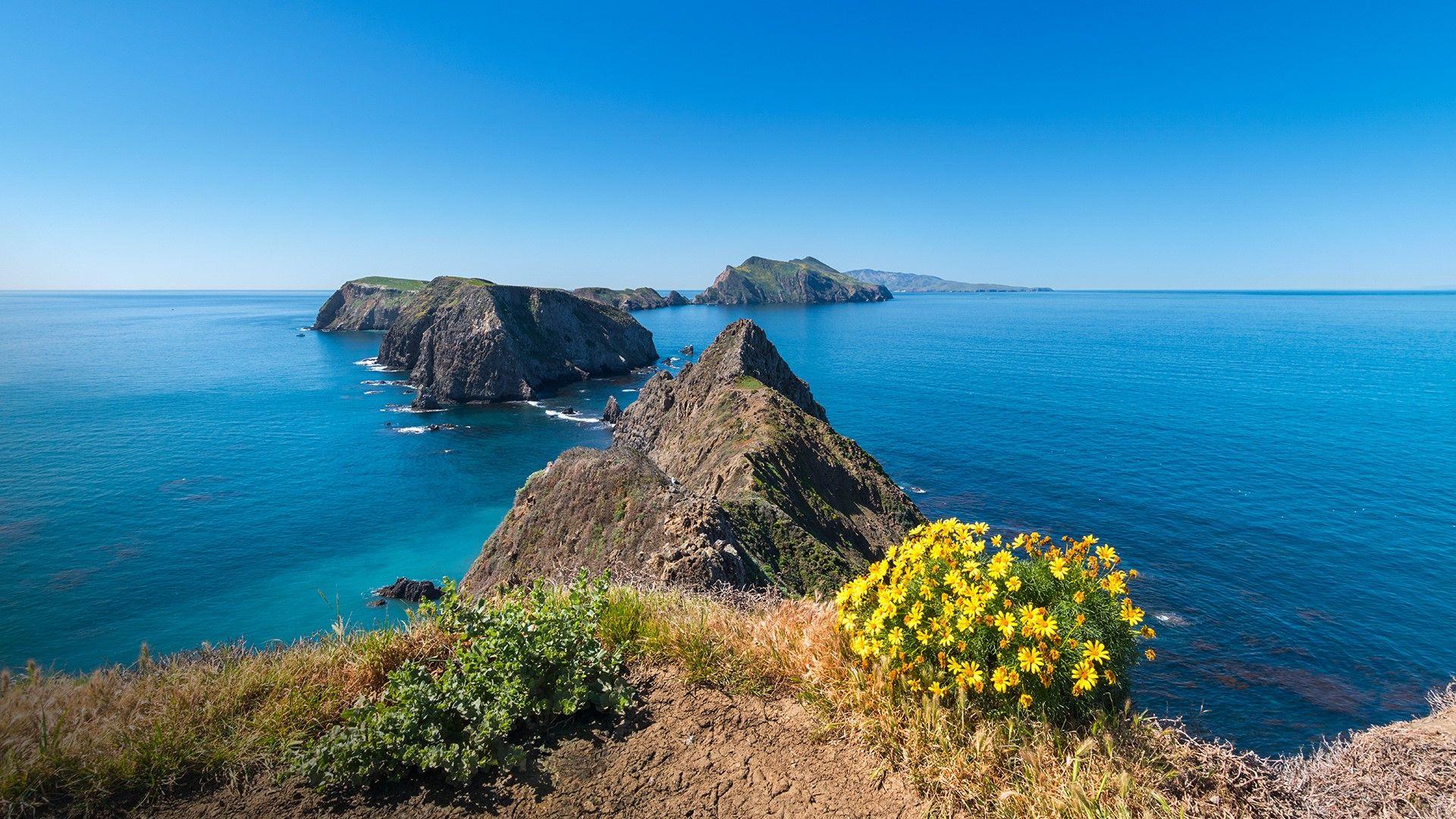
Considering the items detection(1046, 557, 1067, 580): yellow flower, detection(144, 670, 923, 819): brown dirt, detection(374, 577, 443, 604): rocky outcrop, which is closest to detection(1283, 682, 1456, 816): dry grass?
detection(1046, 557, 1067, 580): yellow flower

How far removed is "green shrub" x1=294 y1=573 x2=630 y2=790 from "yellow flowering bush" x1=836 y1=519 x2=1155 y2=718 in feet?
9.42

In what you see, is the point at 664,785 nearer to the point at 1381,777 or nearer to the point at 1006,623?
the point at 1006,623

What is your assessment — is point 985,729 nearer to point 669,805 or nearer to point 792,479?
point 669,805

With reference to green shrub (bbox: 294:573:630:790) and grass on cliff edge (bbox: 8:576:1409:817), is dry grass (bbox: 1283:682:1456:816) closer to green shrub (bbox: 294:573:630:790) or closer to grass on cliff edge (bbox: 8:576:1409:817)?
grass on cliff edge (bbox: 8:576:1409:817)

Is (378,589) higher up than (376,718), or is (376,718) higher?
(376,718)

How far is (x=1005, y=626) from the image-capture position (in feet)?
17.4

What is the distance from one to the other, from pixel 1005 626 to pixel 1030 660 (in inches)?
14.0

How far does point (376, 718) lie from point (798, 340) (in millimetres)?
168559

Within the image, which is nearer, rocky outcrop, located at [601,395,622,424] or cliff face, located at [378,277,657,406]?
rocky outcrop, located at [601,395,622,424]

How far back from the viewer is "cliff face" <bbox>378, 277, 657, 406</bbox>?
96.6 metres

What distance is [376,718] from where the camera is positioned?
564 centimetres

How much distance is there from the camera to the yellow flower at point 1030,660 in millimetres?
5203

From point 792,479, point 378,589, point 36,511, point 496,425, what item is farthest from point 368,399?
point 792,479

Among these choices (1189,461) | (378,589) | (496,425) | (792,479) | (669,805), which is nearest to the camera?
(669,805)
